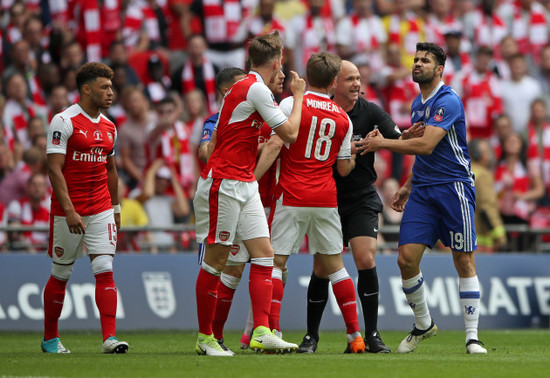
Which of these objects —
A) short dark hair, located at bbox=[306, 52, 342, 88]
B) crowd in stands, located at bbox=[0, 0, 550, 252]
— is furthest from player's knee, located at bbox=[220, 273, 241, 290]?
crowd in stands, located at bbox=[0, 0, 550, 252]

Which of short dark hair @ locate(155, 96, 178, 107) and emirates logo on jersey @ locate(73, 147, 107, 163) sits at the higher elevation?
short dark hair @ locate(155, 96, 178, 107)

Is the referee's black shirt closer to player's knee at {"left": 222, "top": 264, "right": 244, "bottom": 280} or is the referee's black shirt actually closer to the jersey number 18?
the jersey number 18

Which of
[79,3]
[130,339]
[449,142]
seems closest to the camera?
[449,142]

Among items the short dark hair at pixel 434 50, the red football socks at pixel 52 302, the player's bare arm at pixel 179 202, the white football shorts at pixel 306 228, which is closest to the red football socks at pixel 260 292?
the white football shorts at pixel 306 228

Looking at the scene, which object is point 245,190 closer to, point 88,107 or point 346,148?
point 346,148

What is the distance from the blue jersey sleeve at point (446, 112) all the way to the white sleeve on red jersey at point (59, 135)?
3.21 meters

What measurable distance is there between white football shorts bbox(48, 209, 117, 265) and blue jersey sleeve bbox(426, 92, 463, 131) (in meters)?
3.05

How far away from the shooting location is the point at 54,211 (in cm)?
959

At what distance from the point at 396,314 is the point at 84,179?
6.28 metres

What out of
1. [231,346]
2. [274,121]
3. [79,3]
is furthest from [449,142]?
[79,3]

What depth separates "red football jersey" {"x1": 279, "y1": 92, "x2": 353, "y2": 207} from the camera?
30.8 feet

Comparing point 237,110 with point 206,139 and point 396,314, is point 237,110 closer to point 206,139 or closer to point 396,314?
point 206,139

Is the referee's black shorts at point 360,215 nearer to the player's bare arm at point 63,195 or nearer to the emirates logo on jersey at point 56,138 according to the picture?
the player's bare arm at point 63,195

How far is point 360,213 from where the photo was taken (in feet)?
32.5
